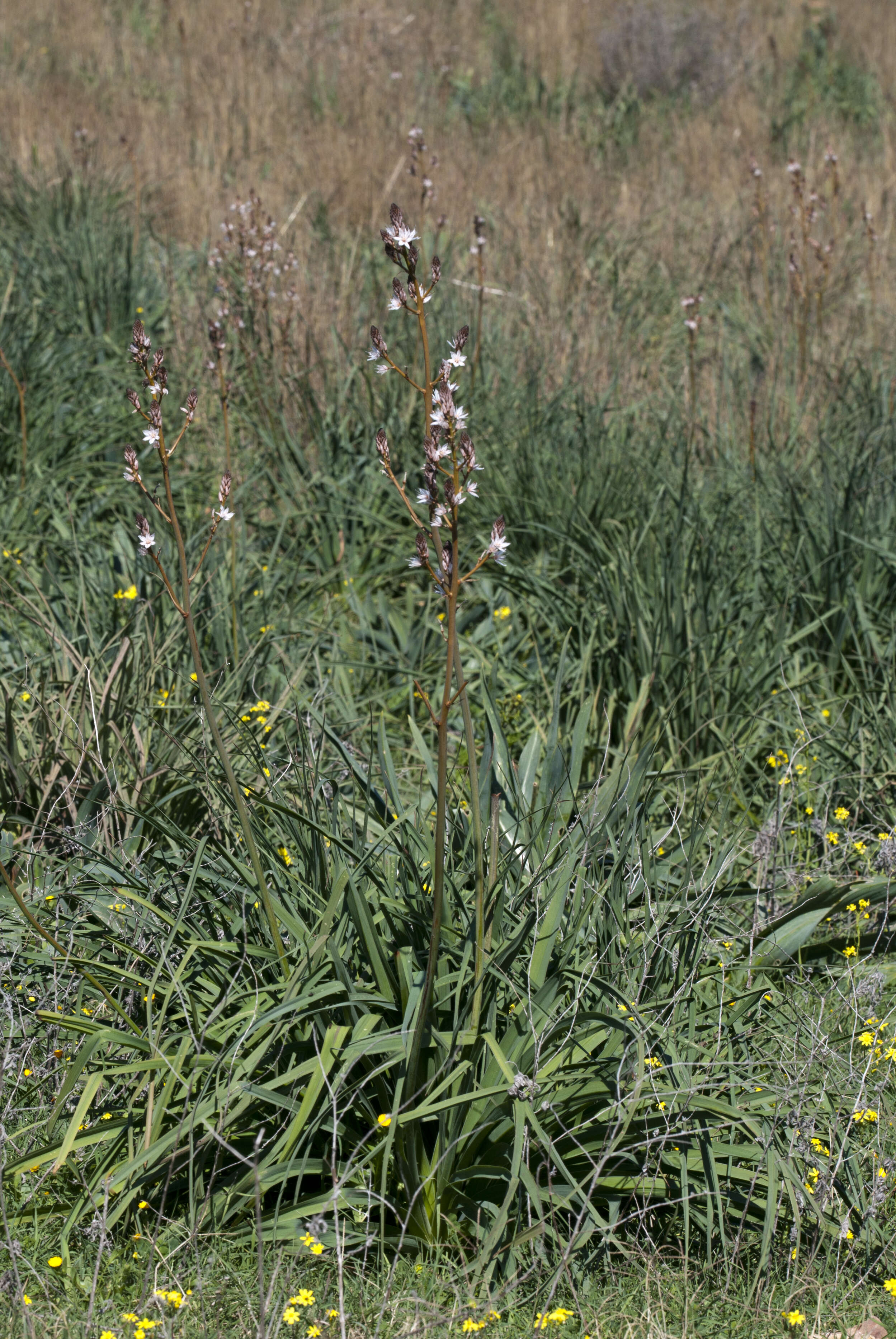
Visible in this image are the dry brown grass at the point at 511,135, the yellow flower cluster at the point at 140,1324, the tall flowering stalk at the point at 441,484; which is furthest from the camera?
the dry brown grass at the point at 511,135

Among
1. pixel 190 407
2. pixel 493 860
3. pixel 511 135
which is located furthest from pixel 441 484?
pixel 511 135

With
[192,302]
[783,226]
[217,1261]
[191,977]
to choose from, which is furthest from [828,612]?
[783,226]

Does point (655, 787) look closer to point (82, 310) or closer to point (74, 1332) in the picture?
point (74, 1332)

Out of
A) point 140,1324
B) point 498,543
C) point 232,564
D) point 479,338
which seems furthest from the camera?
point 479,338

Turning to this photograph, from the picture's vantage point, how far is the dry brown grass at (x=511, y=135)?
605 cm

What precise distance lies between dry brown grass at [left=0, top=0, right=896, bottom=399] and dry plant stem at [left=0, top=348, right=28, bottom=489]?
1.51 meters

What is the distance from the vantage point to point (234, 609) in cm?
→ 313

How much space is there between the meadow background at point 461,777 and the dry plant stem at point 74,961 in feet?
0.09

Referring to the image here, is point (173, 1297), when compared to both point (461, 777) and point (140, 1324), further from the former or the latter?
point (461, 777)

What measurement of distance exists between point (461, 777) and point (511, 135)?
745 cm

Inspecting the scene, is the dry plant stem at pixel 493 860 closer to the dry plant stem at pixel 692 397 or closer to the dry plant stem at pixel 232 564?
the dry plant stem at pixel 232 564

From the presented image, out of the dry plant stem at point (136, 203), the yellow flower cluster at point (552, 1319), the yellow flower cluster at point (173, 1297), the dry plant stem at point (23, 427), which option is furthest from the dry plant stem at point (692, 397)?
the dry plant stem at point (136, 203)

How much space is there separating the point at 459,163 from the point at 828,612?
210 inches

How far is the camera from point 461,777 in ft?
9.06
